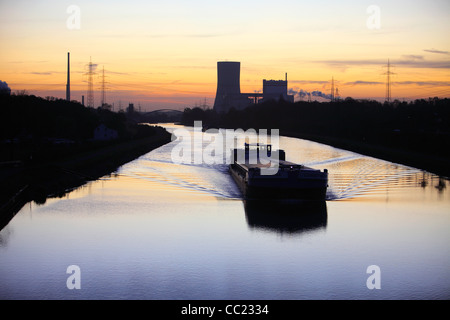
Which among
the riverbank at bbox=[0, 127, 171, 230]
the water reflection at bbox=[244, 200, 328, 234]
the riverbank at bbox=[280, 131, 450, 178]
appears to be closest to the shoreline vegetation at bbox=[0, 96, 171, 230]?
the riverbank at bbox=[0, 127, 171, 230]

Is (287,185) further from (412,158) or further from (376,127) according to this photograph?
(376,127)

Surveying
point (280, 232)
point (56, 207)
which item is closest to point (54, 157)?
point (56, 207)

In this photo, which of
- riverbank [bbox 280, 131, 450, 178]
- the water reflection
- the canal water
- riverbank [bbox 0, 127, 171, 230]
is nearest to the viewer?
the canal water

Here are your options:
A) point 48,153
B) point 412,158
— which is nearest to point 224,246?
point 48,153

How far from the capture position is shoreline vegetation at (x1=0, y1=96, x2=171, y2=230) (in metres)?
31.9

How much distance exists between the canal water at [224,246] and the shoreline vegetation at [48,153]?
1.58 metres

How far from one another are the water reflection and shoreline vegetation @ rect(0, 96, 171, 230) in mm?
10931

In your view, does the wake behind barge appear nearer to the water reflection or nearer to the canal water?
the water reflection

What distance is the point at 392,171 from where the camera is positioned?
45469 mm

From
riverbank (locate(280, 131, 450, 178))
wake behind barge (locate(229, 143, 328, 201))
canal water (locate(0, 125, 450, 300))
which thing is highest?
riverbank (locate(280, 131, 450, 178))

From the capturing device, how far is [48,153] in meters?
42.9

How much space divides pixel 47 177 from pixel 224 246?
20148mm

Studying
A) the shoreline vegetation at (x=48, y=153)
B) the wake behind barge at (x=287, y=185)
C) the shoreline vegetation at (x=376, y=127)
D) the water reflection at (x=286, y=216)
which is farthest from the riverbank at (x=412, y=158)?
the shoreline vegetation at (x=48, y=153)

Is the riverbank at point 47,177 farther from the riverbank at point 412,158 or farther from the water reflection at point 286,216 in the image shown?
the riverbank at point 412,158
